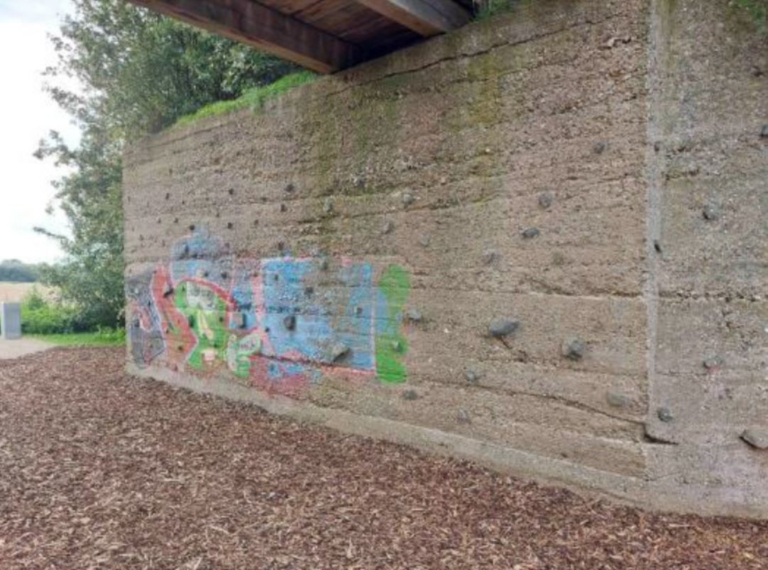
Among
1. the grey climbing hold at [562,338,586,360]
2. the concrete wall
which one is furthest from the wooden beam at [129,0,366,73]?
the grey climbing hold at [562,338,586,360]

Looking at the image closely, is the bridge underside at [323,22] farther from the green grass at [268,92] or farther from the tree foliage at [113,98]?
the tree foliage at [113,98]

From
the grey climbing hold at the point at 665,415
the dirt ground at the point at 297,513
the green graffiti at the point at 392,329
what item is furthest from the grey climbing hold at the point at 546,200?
the dirt ground at the point at 297,513

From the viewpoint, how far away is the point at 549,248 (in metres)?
3.73

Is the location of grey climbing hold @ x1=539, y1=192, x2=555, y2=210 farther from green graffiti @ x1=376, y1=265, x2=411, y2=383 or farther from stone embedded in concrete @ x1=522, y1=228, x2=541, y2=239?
green graffiti @ x1=376, y1=265, x2=411, y2=383

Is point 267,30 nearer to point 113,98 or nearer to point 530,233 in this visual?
point 530,233

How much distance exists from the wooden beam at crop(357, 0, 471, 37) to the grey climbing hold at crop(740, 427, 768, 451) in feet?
10.9

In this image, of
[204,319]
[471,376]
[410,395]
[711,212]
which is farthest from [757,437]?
[204,319]

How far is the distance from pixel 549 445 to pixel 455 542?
1026 mm

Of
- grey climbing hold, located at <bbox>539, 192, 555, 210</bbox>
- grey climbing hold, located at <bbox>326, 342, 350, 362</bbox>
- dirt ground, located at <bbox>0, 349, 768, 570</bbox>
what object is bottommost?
dirt ground, located at <bbox>0, 349, 768, 570</bbox>

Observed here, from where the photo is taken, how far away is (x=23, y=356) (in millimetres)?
10117

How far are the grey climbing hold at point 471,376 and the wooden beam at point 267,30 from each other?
2.78 m

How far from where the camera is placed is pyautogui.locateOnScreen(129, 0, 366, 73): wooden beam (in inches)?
157

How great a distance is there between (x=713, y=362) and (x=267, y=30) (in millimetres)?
3791

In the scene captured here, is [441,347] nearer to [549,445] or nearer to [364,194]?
[549,445]
